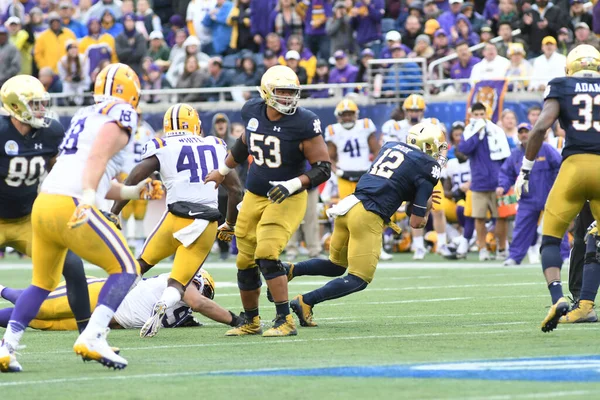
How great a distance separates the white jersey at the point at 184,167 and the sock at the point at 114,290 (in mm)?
2444

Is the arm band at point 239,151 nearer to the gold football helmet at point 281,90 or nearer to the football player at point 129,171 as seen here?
the gold football helmet at point 281,90

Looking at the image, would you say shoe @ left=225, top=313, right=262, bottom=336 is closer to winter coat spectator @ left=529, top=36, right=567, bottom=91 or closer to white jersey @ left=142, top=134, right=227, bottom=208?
white jersey @ left=142, top=134, right=227, bottom=208

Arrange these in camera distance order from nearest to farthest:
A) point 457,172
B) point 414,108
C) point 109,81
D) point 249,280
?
1. point 109,81
2. point 249,280
3. point 414,108
4. point 457,172

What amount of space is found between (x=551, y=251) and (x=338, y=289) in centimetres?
157

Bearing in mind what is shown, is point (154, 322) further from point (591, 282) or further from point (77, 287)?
point (591, 282)

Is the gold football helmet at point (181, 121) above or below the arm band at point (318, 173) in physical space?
above

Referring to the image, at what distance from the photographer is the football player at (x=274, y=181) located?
8367mm

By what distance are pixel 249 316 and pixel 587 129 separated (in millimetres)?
2667

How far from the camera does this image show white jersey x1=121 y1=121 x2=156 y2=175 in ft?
60.0

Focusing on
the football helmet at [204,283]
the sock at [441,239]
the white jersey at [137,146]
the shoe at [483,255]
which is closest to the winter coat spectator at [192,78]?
the white jersey at [137,146]

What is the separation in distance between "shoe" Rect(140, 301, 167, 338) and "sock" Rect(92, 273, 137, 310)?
188cm

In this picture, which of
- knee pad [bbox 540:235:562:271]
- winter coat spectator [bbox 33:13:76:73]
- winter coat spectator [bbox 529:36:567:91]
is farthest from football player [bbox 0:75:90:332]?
winter coat spectator [bbox 33:13:76:73]

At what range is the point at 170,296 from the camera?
868 cm

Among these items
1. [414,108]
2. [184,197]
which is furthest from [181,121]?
[414,108]
